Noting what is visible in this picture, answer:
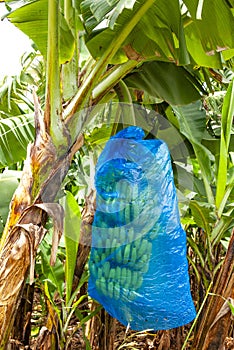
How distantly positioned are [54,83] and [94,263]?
14.8 inches

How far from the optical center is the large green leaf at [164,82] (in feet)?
3.85

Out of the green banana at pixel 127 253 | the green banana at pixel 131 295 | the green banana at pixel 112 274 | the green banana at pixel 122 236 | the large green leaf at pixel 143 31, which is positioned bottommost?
the green banana at pixel 131 295

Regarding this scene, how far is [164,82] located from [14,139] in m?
0.46

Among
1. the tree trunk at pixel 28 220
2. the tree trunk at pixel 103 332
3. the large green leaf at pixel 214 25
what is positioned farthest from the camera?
the tree trunk at pixel 103 332

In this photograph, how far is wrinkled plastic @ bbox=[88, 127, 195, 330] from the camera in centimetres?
85

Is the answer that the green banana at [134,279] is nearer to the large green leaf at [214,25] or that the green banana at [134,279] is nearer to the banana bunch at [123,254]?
the banana bunch at [123,254]

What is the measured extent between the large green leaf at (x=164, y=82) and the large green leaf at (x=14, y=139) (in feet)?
1.06

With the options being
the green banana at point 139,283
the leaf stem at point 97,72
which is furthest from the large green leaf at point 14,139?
the green banana at point 139,283

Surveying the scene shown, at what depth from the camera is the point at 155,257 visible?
0.85m

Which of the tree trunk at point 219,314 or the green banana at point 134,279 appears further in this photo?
the tree trunk at point 219,314

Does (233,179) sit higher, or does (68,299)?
(233,179)

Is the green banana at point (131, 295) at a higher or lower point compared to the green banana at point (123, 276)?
lower

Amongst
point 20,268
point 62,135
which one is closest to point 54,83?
point 62,135

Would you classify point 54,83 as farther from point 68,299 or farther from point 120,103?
point 68,299
